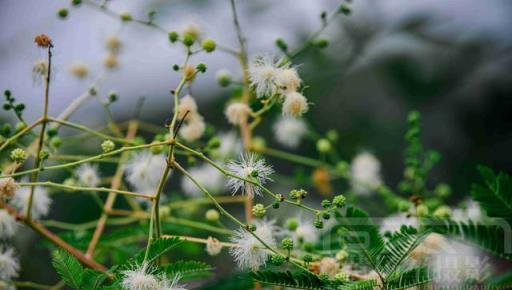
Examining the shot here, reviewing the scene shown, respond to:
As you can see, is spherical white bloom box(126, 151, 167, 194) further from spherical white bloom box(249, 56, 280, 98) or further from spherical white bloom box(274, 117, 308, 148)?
spherical white bloom box(274, 117, 308, 148)

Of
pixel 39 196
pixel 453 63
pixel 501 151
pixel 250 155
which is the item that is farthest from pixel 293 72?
pixel 453 63

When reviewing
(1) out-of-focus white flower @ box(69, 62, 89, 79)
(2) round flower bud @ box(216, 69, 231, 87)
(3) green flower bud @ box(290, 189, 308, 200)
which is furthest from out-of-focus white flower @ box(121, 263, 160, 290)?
(1) out-of-focus white flower @ box(69, 62, 89, 79)

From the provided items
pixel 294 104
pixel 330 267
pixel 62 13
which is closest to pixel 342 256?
pixel 330 267

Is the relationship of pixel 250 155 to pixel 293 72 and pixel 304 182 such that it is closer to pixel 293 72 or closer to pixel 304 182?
pixel 293 72

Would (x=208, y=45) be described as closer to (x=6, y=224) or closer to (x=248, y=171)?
(x=248, y=171)

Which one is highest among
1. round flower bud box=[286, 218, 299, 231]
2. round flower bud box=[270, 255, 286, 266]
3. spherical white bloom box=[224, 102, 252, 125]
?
spherical white bloom box=[224, 102, 252, 125]
